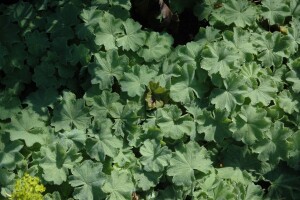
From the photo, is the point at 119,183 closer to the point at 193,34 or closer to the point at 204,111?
the point at 204,111

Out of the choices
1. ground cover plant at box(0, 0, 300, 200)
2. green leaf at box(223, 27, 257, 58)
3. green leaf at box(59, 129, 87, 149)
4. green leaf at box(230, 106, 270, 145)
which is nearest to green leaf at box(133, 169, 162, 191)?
ground cover plant at box(0, 0, 300, 200)

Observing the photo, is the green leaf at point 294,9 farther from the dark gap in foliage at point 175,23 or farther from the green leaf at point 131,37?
the green leaf at point 131,37

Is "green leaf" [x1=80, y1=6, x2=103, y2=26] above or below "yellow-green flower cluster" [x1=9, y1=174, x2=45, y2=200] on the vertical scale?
above

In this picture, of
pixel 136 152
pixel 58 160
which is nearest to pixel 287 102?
pixel 136 152

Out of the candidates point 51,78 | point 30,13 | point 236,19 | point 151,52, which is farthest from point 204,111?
point 30,13

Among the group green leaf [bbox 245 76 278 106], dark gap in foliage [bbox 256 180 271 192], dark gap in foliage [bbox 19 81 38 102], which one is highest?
green leaf [bbox 245 76 278 106]

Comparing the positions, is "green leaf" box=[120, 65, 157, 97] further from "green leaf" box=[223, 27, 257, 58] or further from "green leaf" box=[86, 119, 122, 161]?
"green leaf" box=[223, 27, 257, 58]
